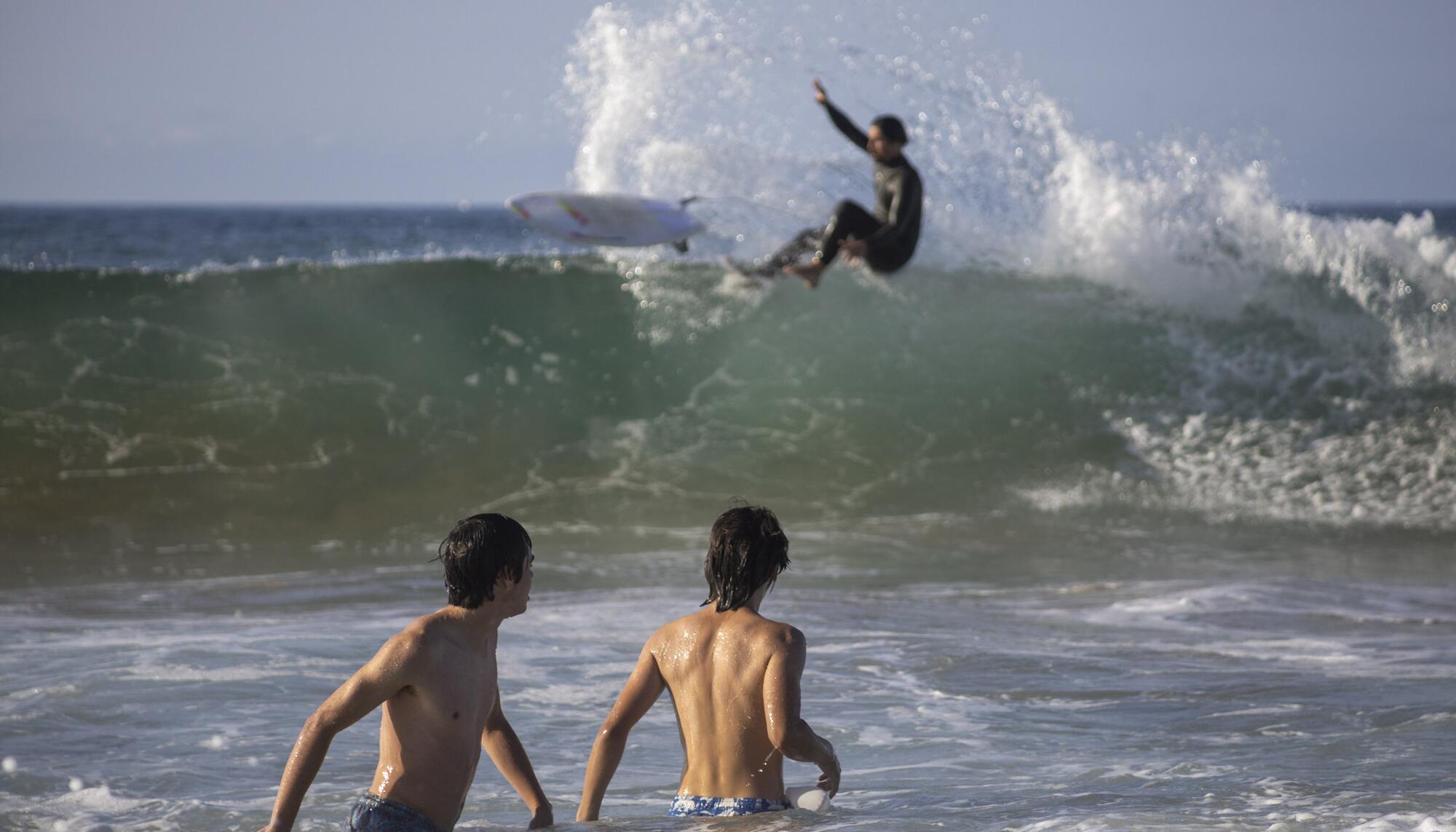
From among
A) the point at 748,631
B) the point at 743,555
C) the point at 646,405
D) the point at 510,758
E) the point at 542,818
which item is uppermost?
the point at 646,405

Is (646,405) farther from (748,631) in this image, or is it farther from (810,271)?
(748,631)

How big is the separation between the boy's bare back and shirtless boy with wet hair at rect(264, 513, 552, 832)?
0.45 m

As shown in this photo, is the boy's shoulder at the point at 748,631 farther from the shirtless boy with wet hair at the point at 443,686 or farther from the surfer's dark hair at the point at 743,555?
the shirtless boy with wet hair at the point at 443,686

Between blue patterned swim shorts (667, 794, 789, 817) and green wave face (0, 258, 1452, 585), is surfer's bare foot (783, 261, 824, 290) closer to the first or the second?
green wave face (0, 258, 1452, 585)

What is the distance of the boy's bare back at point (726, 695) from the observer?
323 centimetres

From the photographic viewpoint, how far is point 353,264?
1599cm

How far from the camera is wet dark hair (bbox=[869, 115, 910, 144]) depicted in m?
9.47

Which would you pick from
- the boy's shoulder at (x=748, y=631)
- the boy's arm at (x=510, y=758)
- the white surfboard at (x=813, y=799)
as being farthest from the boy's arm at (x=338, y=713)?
the white surfboard at (x=813, y=799)

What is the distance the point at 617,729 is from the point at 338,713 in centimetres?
69

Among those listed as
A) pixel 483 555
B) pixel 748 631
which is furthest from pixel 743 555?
pixel 483 555

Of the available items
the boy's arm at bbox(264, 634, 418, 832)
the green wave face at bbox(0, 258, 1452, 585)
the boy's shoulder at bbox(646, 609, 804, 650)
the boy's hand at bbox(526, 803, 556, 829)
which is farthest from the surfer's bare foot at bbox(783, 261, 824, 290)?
the boy's arm at bbox(264, 634, 418, 832)

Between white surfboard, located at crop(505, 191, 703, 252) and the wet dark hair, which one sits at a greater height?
the wet dark hair

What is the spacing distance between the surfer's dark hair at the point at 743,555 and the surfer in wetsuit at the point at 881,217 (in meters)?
6.34

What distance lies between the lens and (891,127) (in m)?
9.55
